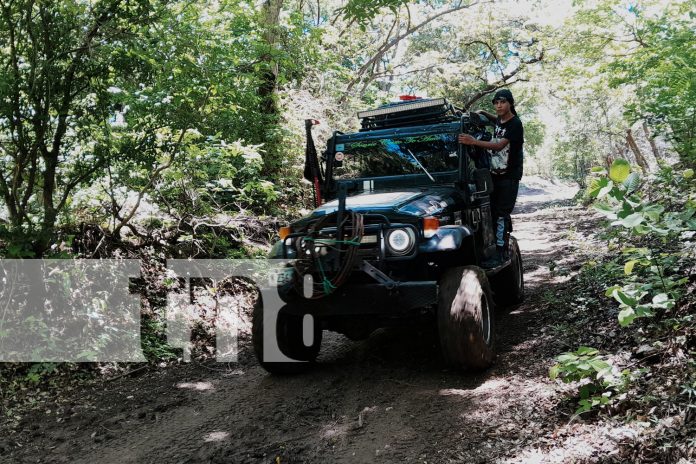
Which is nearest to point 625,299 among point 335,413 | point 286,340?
point 335,413

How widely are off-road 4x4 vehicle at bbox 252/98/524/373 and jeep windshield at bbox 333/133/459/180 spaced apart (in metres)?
0.01

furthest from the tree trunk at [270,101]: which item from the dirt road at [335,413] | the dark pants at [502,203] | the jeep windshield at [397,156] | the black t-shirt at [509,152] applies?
the dirt road at [335,413]

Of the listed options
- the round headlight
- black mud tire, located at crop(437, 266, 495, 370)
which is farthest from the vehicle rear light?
black mud tire, located at crop(437, 266, 495, 370)

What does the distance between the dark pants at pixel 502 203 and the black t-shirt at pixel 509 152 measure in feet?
0.31

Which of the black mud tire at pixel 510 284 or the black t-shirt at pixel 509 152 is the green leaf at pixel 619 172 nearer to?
the black t-shirt at pixel 509 152

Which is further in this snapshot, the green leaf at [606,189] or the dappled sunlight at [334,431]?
the dappled sunlight at [334,431]

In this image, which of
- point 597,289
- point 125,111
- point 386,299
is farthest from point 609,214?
point 125,111

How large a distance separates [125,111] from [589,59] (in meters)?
13.1

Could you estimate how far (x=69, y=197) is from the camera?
6.80 m

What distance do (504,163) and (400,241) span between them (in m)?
2.54

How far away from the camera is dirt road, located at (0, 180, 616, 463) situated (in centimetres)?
364

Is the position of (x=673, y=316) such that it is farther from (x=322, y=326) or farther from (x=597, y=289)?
(x=322, y=326)

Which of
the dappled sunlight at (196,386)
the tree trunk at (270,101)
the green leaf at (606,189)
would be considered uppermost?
the tree trunk at (270,101)

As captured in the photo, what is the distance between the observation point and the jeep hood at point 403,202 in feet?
15.9
